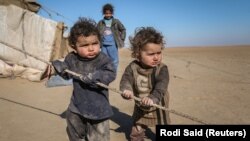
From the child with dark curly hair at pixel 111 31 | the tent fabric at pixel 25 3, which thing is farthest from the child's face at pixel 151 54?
the tent fabric at pixel 25 3

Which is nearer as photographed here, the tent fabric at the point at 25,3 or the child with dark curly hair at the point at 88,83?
the child with dark curly hair at the point at 88,83

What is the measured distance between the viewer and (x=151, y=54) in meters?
3.16

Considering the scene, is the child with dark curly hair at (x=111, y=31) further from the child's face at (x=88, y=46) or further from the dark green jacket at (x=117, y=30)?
the child's face at (x=88, y=46)

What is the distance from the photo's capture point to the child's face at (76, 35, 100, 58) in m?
2.79

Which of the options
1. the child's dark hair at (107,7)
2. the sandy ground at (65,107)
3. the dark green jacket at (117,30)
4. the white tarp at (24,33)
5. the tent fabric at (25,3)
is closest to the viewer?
Answer: the sandy ground at (65,107)

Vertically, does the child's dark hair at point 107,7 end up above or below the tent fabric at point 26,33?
above

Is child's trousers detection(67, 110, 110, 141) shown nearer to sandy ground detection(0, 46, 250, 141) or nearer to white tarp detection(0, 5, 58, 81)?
sandy ground detection(0, 46, 250, 141)

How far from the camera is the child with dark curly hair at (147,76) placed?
10.3 feet

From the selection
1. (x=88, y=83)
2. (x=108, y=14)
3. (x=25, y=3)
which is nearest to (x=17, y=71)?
(x=25, y=3)

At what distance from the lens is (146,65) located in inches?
128

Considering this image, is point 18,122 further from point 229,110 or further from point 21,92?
point 229,110

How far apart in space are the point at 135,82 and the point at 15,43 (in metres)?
5.64

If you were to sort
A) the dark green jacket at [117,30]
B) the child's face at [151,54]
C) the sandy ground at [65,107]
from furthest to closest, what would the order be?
the dark green jacket at [117,30], the sandy ground at [65,107], the child's face at [151,54]

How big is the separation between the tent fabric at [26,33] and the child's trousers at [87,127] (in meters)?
5.25
